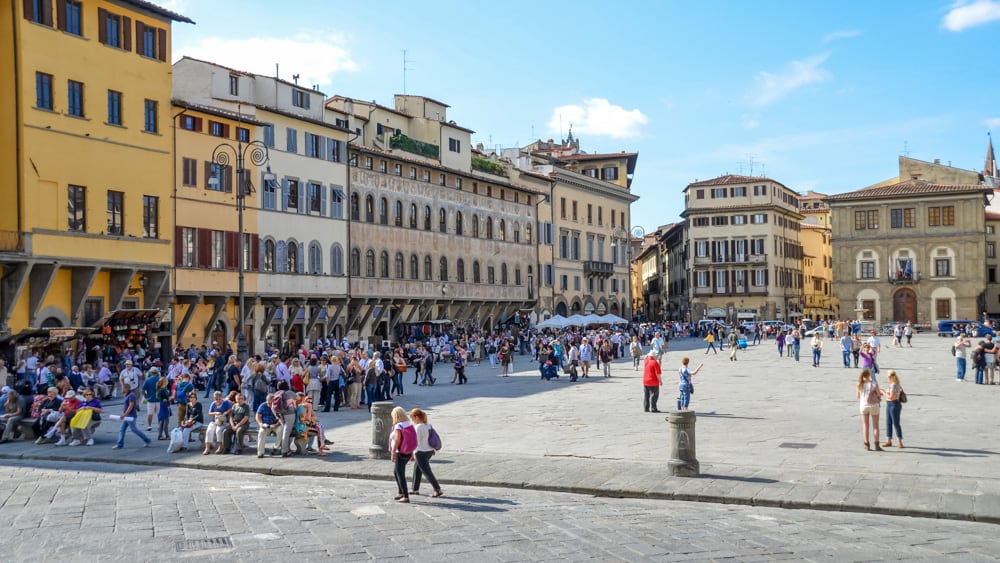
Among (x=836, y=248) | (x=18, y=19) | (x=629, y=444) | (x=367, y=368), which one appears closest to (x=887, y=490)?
(x=629, y=444)

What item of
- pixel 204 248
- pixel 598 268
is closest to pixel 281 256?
pixel 204 248

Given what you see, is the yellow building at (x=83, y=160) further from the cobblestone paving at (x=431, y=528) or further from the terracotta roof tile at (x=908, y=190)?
the terracotta roof tile at (x=908, y=190)

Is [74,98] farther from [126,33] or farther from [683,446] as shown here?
[683,446]

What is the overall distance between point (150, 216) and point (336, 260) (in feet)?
40.0

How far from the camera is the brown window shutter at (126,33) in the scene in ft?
120

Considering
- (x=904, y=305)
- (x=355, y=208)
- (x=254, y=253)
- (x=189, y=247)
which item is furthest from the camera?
(x=904, y=305)

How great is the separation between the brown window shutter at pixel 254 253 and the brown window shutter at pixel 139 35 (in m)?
9.35

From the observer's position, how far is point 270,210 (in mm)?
44719

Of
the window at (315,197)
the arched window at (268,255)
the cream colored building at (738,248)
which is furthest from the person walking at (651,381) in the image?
the cream colored building at (738,248)

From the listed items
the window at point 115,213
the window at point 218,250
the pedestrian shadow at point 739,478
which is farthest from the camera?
the window at point 218,250

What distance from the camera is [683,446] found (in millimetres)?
14539

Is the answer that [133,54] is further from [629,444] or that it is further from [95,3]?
[629,444]

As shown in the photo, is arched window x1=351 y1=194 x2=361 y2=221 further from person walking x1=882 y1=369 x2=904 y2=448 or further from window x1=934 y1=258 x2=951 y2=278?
window x1=934 y1=258 x2=951 y2=278

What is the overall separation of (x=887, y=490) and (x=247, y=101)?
119 ft
